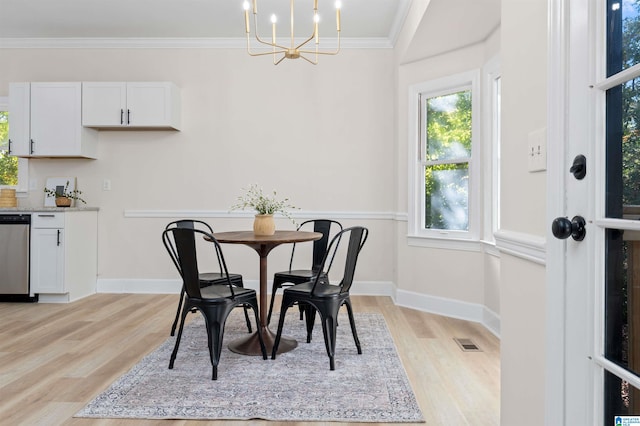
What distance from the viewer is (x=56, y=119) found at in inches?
182

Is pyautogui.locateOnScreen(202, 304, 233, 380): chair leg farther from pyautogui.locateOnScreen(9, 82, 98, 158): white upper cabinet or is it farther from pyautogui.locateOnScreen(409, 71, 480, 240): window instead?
pyautogui.locateOnScreen(9, 82, 98, 158): white upper cabinet

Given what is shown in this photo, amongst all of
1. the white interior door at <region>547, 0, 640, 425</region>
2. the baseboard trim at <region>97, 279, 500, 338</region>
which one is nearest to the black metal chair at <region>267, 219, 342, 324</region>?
the baseboard trim at <region>97, 279, 500, 338</region>

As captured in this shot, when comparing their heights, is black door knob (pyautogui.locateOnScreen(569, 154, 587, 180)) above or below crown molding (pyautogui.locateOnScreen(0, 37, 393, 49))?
below

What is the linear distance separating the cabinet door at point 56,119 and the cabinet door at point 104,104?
0.08 meters

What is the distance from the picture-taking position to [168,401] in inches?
86.4

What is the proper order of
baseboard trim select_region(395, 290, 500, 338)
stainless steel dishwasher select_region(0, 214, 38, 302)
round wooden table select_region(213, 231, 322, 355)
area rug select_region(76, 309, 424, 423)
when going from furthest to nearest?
1. stainless steel dishwasher select_region(0, 214, 38, 302)
2. baseboard trim select_region(395, 290, 500, 338)
3. round wooden table select_region(213, 231, 322, 355)
4. area rug select_region(76, 309, 424, 423)

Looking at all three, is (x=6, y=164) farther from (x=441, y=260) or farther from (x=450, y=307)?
(x=450, y=307)

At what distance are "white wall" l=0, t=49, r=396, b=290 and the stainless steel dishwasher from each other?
24.0 inches

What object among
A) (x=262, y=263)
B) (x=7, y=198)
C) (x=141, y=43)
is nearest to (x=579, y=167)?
(x=262, y=263)

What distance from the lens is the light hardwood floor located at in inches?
83.5

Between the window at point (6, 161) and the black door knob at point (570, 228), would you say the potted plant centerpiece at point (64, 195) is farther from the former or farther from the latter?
the black door knob at point (570, 228)

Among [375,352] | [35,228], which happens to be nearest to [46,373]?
[375,352]

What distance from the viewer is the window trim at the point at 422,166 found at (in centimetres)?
380

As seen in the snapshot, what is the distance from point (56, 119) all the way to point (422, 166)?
3.84 m
